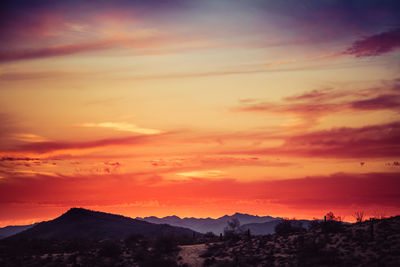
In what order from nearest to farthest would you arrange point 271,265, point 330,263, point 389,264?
point 389,264, point 330,263, point 271,265

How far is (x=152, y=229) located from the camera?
648ft

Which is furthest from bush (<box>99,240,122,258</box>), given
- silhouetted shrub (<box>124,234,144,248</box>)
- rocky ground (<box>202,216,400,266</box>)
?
rocky ground (<box>202,216,400,266</box>)

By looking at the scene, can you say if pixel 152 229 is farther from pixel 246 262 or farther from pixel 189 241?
pixel 246 262

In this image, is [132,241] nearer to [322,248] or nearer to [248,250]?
[248,250]

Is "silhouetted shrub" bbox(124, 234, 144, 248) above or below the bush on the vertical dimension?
above

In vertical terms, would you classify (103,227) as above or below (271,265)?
above

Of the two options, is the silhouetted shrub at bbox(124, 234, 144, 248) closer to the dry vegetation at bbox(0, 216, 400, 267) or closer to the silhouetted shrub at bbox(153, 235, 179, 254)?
the dry vegetation at bbox(0, 216, 400, 267)

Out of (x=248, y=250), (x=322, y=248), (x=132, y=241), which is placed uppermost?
(x=132, y=241)

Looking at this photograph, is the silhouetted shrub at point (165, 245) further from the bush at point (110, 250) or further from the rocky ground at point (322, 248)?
the bush at point (110, 250)

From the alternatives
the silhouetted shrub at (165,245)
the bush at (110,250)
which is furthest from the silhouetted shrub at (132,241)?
the silhouetted shrub at (165,245)

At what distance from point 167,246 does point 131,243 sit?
36.3ft

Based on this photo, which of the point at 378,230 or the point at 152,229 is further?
the point at 152,229

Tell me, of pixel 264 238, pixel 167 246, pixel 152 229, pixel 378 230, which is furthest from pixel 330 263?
pixel 152 229

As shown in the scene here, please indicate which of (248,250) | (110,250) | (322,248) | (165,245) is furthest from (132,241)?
(322,248)
